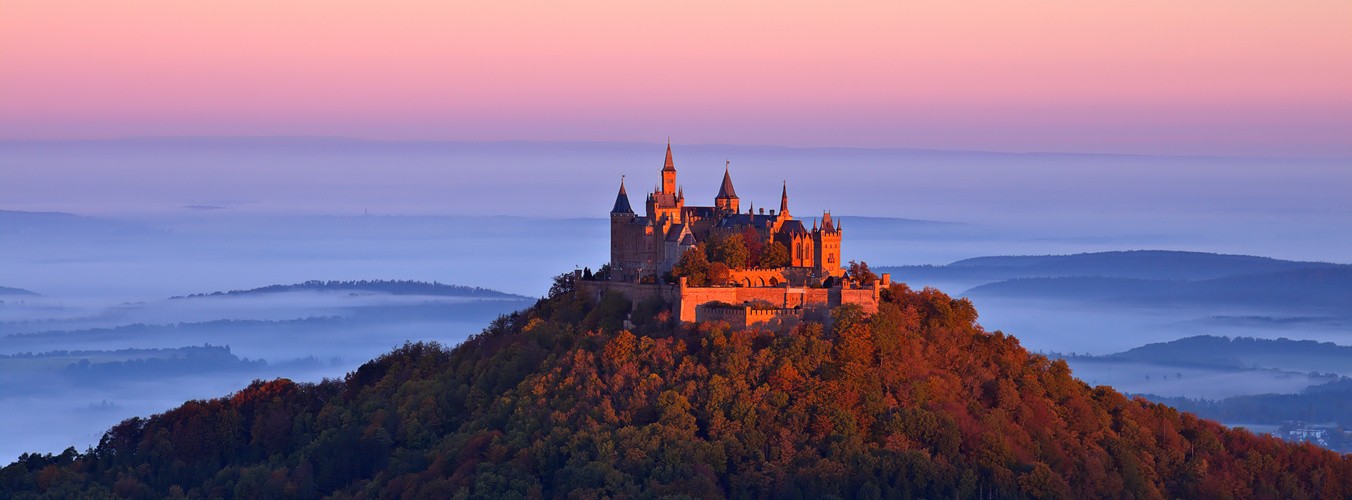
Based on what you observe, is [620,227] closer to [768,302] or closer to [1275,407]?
[768,302]

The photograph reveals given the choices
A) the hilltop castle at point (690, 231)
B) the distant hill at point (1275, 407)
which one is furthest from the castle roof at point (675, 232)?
the distant hill at point (1275, 407)

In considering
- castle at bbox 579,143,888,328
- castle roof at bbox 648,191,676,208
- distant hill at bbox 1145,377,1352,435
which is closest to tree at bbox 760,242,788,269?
castle at bbox 579,143,888,328

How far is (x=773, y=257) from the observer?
271ft

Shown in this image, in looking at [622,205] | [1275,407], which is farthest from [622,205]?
[1275,407]

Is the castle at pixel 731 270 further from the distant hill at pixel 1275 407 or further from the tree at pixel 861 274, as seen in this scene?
the distant hill at pixel 1275 407

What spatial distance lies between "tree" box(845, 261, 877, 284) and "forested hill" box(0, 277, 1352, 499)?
5.87 ft

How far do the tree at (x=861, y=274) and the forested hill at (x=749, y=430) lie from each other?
1789 millimetres

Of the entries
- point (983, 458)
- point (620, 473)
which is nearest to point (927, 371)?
point (983, 458)

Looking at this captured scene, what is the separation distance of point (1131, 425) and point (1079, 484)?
250 inches

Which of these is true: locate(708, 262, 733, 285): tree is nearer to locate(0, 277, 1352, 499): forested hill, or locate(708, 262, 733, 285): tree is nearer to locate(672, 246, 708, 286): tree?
locate(672, 246, 708, 286): tree

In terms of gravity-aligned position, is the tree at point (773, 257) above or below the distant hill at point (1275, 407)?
above

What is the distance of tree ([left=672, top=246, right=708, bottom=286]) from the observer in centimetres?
8131

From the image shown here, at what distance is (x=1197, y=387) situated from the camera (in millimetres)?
193500

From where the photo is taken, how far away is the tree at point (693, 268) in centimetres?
8131
